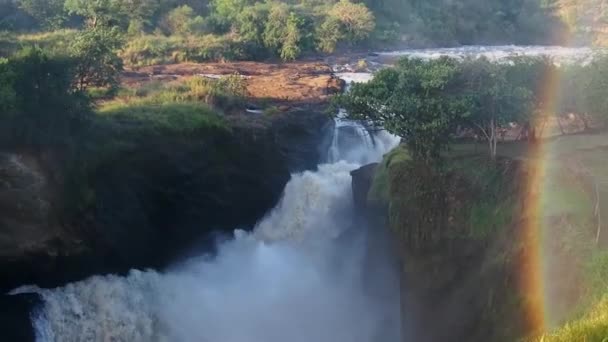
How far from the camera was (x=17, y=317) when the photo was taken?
17.4m

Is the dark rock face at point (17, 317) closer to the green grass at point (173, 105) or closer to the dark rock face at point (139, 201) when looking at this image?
the dark rock face at point (139, 201)

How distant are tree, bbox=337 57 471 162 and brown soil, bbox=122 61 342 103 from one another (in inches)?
501

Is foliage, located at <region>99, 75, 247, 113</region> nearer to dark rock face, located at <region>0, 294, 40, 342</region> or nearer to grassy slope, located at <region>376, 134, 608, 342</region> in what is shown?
dark rock face, located at <region>0, 294, 40, 342</region>

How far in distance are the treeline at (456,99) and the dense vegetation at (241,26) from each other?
2582 cm

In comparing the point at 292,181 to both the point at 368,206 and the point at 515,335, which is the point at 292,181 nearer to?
the point at 368,206

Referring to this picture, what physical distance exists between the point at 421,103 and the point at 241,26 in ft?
117

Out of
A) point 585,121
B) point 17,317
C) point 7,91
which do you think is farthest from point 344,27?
point 17,317

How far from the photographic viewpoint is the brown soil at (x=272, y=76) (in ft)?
111

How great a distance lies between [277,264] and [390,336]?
464 cm

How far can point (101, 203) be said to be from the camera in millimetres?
19438

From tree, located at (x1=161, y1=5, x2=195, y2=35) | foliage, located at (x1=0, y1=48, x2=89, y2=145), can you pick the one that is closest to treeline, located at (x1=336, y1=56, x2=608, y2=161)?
foliage, located at (x1=0, y1=48, x2=89, y2=145)

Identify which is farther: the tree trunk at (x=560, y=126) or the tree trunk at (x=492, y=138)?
the tree trunk at (x=560, y=126)

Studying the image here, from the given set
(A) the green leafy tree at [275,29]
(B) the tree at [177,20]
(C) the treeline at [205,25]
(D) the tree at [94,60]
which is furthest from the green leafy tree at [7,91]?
(B) the tree at [177,20]

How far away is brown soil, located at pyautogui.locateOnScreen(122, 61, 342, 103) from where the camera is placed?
111 ft
